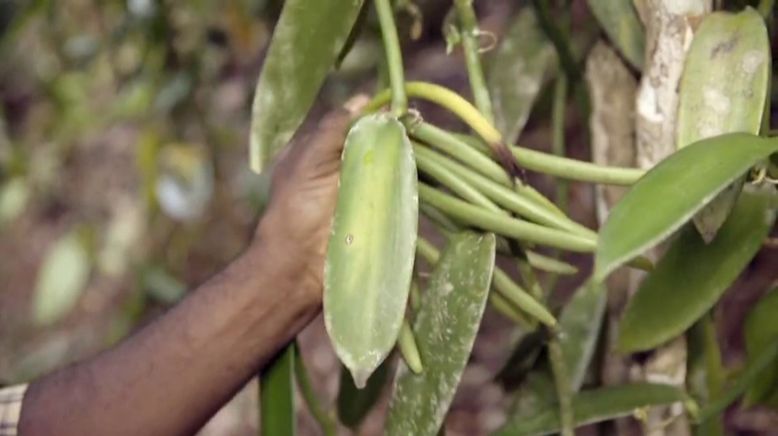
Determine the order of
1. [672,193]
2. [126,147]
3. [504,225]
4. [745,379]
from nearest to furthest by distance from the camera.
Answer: [672,193] < [504,225] < [745,379] < [126,147]

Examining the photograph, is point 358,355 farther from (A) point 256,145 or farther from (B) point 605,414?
(B) point 605,414

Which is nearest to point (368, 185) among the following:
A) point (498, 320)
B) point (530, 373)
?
point (530, 373)

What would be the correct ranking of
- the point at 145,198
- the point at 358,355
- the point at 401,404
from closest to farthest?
the point at 358,355 → the point at 401,404 → the point at 145,198

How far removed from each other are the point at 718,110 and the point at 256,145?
27 cm

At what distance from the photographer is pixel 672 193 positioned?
0.50 metres

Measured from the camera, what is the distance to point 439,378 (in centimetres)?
63

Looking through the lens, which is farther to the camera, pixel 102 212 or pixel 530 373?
pixel 102 212

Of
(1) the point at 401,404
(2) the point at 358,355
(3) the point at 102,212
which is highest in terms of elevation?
(2) the point at 358,355

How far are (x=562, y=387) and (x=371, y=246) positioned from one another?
0.26 metres

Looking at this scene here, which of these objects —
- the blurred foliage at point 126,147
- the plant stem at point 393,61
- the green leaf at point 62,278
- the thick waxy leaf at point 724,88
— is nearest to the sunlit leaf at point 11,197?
the blurred foliage at point 126,147

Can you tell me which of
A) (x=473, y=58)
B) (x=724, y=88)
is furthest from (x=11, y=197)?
(x=724, y=88)

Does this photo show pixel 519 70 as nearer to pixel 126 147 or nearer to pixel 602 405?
pixel 602 405

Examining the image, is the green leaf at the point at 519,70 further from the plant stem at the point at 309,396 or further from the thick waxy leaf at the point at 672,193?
the thick waxy leaf at the point at 672,193

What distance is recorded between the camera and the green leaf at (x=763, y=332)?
730mm
